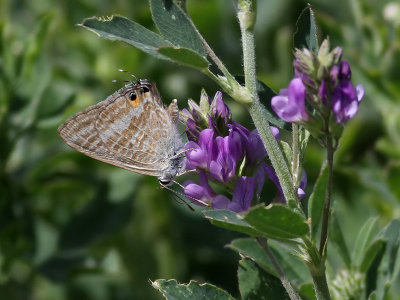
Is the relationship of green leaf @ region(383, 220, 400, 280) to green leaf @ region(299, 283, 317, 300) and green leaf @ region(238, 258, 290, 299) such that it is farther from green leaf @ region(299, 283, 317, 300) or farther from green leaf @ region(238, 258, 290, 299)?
green leaf @ region(238, 258, 290, 299)

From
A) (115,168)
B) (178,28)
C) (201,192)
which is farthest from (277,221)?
(115,168)

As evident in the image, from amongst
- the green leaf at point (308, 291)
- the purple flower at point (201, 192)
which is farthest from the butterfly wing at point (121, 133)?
the green leaf at point (308, 291)

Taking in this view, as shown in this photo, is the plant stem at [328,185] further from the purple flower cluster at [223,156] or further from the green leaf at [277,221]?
the purple flower cluster at [223,156]

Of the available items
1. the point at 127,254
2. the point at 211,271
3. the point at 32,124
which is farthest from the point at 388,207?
the point at 32,124

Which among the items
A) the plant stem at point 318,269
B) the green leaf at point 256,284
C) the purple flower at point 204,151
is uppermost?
the purple flower at point 204,151

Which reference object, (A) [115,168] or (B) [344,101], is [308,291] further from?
(A) [115,168]

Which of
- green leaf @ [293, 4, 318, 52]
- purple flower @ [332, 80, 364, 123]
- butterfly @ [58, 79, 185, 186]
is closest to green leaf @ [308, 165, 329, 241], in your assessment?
purple flower @ [332, 80, 364, 123]
